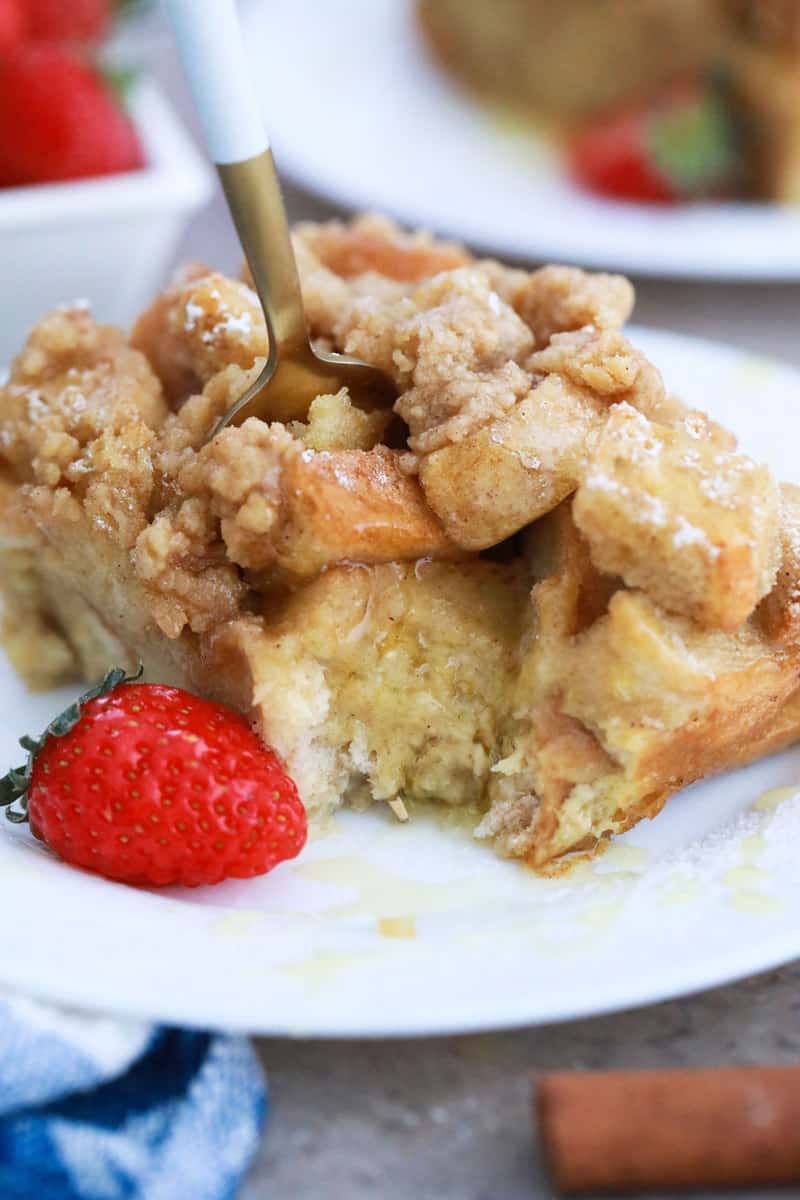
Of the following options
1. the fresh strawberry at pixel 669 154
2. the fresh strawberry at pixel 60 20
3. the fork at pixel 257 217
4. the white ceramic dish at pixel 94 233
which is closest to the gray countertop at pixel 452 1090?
the fork at pixel 257 217

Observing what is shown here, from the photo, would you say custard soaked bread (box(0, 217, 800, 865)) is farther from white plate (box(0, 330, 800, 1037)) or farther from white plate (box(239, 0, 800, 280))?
white plate (box(239, 0, 800, 280))

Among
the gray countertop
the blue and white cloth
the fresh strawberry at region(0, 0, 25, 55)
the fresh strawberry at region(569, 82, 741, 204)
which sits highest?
the fresh strawberry at region(0, 0, 25, 55)

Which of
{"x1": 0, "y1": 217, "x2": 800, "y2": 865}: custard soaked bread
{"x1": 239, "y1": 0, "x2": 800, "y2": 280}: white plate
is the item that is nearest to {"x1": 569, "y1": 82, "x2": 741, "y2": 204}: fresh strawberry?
{"x1": 239, "y1": 0, "x2": 800, "y2": 280}: white plate

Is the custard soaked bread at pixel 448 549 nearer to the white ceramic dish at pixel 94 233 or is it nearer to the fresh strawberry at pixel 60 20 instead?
the white ceramic dish at pixel 94 233

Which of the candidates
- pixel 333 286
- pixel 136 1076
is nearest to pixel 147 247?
pixel 333 286

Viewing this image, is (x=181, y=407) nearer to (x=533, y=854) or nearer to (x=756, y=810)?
(x=533, y=854)

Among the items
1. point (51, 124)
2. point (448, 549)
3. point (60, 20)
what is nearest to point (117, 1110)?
point (448, 549)
